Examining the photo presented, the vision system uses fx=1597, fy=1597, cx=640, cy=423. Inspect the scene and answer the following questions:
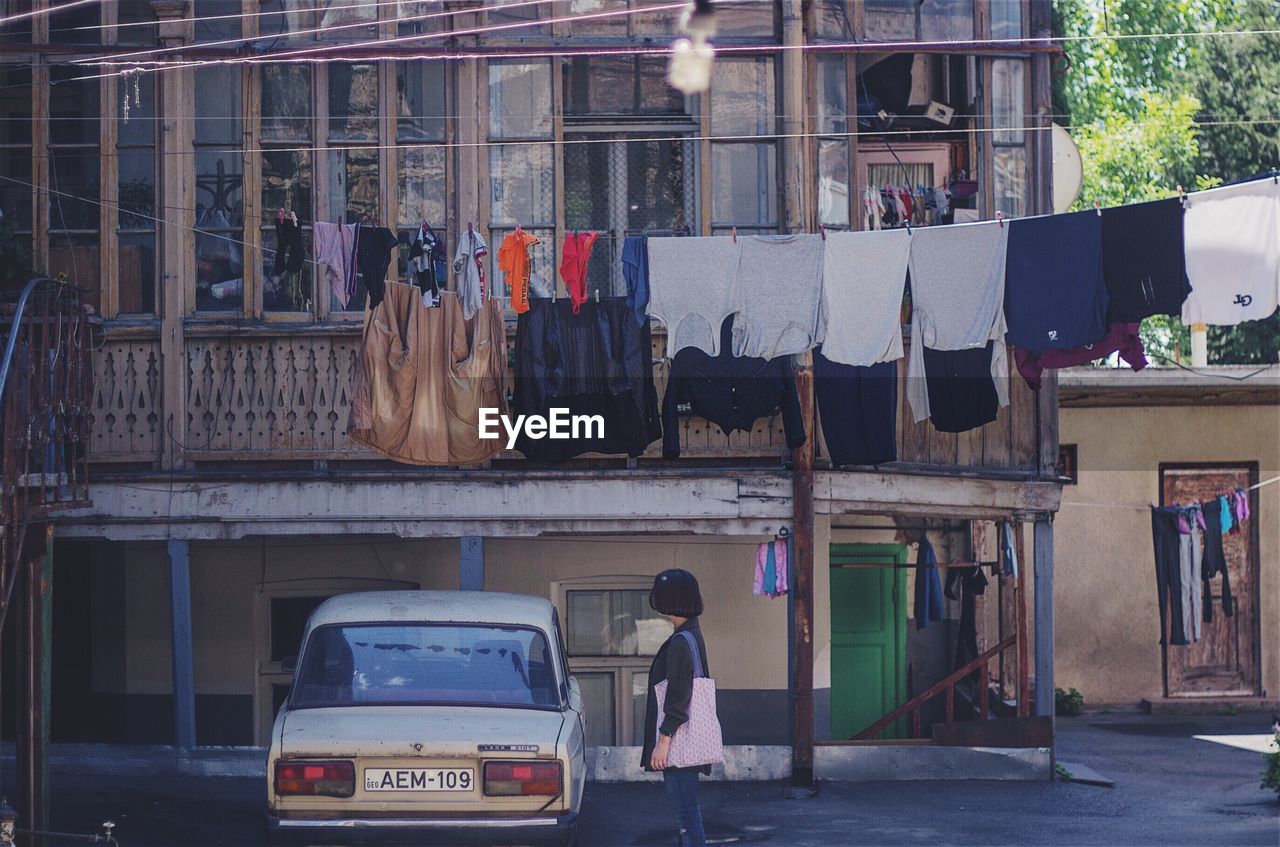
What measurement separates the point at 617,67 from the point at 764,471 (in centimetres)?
391

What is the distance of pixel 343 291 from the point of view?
13.3 m

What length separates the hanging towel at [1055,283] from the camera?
480 inches

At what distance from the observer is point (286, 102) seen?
563 inches

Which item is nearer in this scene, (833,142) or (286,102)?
(833,142)

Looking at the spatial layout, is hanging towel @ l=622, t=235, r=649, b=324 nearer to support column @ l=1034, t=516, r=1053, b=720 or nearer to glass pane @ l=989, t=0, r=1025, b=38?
glass pane @ l=989, t=0, r=1025, b=38

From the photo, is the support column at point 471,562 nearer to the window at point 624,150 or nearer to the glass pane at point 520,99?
the window at point 624,150

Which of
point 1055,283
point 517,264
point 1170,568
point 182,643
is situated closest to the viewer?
point 1055,283

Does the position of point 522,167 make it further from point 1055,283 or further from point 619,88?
point 1055,283

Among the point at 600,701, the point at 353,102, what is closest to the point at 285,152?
the point at 353,102

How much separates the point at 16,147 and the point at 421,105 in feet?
11.9

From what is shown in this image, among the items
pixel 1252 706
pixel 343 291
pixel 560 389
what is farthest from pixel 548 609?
pixel 1252 706

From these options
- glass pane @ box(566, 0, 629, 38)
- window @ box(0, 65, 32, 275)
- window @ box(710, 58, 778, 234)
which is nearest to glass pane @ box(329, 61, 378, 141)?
glass pane @ box(566, 0, 629, 38)

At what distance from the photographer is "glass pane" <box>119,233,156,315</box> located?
14188mm

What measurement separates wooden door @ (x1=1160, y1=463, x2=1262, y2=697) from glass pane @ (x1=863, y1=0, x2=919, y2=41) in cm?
728
